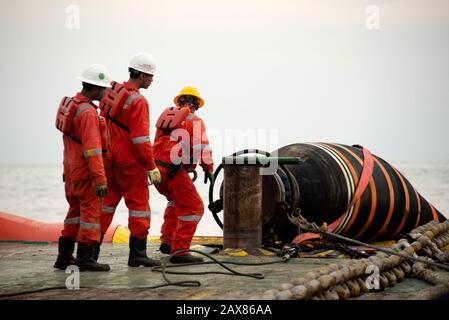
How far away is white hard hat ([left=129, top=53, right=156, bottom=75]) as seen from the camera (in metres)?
7.30

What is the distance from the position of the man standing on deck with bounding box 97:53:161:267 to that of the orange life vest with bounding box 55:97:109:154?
0.23 m

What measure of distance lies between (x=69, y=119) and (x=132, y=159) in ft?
2.29

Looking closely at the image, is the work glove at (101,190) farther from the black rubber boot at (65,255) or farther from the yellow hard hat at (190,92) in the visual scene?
the yellow hard hat at (190,92)

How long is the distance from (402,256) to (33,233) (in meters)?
5.32

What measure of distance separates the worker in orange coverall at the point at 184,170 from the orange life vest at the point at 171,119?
0.06 m

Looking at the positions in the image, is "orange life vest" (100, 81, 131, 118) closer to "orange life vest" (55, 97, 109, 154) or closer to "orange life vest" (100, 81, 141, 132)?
"orange life vest" (100, 81, 141, 132)

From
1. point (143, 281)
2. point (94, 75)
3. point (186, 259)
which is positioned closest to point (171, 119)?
point (94, 75)

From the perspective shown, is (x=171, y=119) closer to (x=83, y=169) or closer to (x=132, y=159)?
(x=132, y=159)

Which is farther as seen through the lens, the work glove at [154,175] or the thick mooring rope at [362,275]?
the work glove at [154,175]

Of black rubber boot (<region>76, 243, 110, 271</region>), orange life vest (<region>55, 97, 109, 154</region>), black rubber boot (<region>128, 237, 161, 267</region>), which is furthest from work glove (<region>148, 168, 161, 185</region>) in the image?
black rubber boot (<region>76, 243, 110, 271</region>)

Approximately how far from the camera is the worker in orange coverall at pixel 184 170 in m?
7.61

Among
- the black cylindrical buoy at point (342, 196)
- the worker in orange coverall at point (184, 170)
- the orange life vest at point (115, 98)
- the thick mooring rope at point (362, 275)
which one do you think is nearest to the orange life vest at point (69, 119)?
the orange life vest at point (115, 98)
